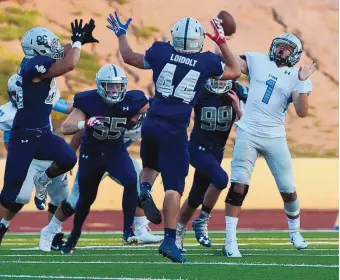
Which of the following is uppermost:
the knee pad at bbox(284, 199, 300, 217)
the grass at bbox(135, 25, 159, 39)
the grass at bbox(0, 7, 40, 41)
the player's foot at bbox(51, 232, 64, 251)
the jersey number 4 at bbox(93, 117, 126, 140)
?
the jersey number 4 at bbox(93, 117, 126, 140)

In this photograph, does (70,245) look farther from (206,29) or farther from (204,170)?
(206,29)

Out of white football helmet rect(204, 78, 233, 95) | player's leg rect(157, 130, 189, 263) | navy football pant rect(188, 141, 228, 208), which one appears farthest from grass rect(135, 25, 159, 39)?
player's leg rect(157, 130, 189, 263)

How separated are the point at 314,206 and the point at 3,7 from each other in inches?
353

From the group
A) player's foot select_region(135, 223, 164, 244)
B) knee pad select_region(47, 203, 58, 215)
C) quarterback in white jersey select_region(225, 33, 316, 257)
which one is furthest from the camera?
knee pad select_region(47, 203, 58, 215)

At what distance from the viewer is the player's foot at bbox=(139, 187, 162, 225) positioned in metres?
8.02

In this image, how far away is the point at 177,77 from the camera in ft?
26.1

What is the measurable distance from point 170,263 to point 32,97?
6.77 feet

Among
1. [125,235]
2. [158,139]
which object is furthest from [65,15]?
[158,139]

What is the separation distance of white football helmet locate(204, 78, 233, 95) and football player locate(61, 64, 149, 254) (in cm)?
73

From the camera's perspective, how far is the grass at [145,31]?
2291 cm

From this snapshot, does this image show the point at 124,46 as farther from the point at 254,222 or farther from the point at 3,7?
the point at 3,7

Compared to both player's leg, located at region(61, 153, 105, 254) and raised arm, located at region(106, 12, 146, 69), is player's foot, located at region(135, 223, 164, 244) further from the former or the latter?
raised arm, located at region(106, 12, 146, 69)

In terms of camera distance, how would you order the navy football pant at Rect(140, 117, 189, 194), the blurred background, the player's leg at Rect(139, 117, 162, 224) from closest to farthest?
the navy football pant at Rect(140, 117, 189, 194), the player's leg at Rect(139, 117, 162, 224), the blurred background

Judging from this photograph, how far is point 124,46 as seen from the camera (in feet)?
27.4
